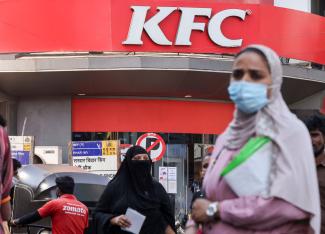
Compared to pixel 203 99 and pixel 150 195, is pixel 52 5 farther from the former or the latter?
pixel 150 195

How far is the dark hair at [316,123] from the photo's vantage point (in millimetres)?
5449

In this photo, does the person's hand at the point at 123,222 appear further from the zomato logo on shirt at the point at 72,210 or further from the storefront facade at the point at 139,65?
the storefront facade at the point at 139,65

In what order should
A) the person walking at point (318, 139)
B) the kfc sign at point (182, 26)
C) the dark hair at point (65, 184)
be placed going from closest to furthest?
the person walking at point (318, 139), the dark hair at point (65, 184), the kfc sign at point (182, 26)

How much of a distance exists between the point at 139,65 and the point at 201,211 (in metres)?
16.2

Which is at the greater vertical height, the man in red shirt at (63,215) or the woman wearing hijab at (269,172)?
the woman wearing hijab at (269,172)

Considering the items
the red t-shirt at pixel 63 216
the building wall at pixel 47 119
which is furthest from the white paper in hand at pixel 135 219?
the building wall at pixel 47 119

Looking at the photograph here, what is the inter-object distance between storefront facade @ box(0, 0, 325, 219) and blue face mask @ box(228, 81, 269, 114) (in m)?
16.2

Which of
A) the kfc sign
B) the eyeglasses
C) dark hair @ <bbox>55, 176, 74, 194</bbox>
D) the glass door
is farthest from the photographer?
the glass door

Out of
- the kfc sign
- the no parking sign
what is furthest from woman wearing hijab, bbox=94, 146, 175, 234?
the kfc sign

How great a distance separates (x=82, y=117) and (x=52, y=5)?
10.9 feet

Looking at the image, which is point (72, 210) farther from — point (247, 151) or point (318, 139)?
point (247, 151)

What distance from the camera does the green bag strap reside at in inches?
118

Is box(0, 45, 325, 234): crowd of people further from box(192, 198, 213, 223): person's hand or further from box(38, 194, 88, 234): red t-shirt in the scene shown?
box(38, 194, 88, 234): red t-shirt

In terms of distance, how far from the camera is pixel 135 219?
636 centimetres
